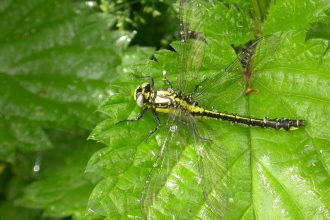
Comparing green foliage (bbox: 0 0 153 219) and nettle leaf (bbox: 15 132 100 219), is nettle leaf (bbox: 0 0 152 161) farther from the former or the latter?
nettle leaf (bbox: 15 132 100 219)

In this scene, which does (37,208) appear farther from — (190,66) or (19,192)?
(190,66)

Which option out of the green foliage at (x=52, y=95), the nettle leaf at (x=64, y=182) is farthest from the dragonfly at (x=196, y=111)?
the nettle leaf at (x=64, y=182)

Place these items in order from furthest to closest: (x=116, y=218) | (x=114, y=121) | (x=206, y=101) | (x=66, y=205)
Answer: (x=66, y=205), (x=206, y=101), (x=114, y=121), (x=116, y=218)

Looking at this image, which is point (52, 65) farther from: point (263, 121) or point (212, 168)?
point (263, 121)

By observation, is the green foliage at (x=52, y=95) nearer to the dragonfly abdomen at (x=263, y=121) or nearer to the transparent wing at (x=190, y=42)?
the transparent wing at (x=190, y=42)

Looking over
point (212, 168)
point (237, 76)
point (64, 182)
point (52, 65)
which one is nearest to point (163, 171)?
point (212, 168)

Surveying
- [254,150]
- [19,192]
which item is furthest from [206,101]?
[19,192]

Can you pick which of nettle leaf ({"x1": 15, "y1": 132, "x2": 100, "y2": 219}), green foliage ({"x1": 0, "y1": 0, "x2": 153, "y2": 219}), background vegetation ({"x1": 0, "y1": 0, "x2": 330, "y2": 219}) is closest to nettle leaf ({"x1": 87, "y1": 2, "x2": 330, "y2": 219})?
background vegetation ({"x1": 0, "y1": 0, "x2": 330, "y2": 219})
